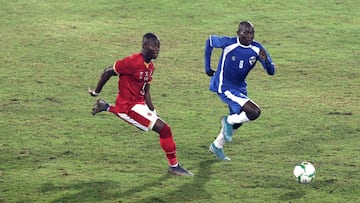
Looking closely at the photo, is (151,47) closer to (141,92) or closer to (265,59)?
(141,92)

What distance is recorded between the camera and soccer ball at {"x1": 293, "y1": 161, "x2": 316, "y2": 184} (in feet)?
48.4

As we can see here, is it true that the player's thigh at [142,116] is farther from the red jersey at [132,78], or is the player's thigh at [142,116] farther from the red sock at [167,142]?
the red sock at [167,142]

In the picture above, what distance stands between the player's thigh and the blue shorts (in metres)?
1.61

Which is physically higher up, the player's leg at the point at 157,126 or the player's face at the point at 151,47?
the player's face at the point at 151,47

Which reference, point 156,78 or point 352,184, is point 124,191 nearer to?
point 352,184

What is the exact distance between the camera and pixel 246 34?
16031 millimetres

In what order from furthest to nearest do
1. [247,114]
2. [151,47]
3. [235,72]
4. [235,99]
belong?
[235,72], [235,99], [247,114], [151,47]

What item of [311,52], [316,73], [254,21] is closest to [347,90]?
[316,73]

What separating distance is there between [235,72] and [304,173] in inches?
98.4

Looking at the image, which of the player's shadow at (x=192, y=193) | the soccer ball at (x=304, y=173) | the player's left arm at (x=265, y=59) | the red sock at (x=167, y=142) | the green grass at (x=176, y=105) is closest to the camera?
the player's shadow at (x=192, y=193)

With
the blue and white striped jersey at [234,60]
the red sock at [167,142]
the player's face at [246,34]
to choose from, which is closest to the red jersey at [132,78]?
the red sock at [167,142]

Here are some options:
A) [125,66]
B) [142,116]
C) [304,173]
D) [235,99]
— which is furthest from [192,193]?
[235,99]

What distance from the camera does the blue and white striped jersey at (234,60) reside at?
642 inches

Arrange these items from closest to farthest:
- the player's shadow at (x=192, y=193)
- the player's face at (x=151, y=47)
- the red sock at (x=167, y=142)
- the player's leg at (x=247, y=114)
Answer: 1. the player's shadow at (x=192, y=193)
2. the player's face at (x=151, y=47)
3. the red sock at (x=167, y=142)
4. the player's leg at (x=247, y=114)
